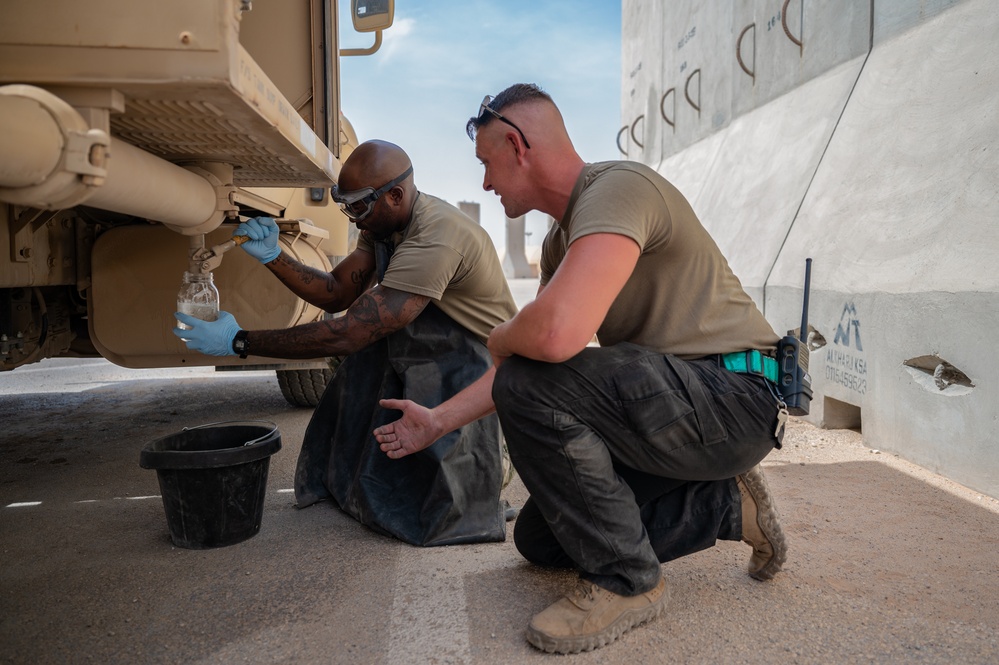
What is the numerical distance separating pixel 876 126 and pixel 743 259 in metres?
1.25

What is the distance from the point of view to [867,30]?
14.2 ft

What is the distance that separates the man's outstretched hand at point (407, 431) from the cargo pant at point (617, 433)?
1.82 ft

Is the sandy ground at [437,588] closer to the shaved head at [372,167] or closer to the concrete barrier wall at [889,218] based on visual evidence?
the concrete barrier wall at [889,218]

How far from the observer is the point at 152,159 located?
180cm

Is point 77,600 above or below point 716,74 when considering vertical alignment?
below

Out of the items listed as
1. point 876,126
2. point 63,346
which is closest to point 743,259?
point 876,126

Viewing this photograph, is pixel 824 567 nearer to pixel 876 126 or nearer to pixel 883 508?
pixel 883 508

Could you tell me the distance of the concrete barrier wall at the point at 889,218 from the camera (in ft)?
8.99

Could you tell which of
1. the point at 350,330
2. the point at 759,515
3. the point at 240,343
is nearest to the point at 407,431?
the point at 350,330

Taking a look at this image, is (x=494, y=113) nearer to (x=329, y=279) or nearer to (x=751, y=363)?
(x=751, y=363)

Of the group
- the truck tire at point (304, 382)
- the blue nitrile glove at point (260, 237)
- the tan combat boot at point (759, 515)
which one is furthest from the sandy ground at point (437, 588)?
the truck tire at point (304, 382)

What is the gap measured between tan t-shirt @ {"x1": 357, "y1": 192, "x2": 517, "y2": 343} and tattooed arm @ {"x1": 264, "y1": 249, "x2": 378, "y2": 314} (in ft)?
1.01

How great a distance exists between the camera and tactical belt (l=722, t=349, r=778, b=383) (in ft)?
5.88

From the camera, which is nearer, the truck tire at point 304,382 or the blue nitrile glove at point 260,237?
the blue nitrile glove at point 260,237
